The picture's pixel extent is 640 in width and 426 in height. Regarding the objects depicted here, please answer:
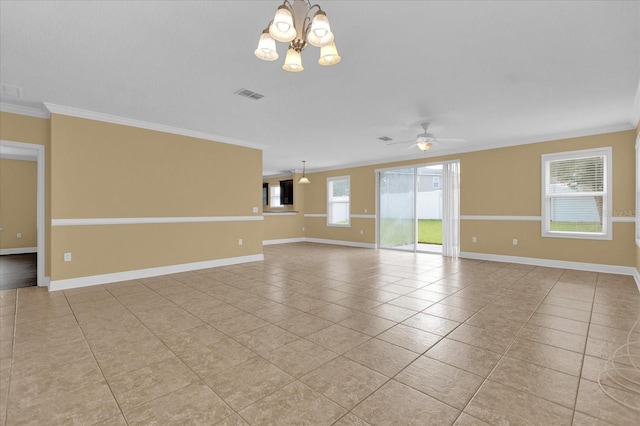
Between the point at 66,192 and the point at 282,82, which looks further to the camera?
the point at 66,192

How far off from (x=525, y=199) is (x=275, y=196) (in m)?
8.90

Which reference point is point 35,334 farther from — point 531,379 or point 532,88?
point 532,88

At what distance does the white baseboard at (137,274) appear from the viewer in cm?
425

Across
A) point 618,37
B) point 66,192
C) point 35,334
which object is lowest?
point 35,334

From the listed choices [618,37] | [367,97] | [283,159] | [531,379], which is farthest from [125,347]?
[283,159]

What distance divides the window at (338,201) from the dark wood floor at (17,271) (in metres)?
7.52

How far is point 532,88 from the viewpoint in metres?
3.58

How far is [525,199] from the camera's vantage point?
6.16m

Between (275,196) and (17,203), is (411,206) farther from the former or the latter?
(17,203)

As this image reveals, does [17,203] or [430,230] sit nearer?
[17,203]

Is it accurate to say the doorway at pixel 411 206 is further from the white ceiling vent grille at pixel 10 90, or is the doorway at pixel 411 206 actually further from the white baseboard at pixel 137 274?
the white ceiling vent grille at pixel 10 90

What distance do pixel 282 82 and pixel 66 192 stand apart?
359cm

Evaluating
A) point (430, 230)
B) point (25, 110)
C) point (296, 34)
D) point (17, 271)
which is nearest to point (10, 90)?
point (25, 110)

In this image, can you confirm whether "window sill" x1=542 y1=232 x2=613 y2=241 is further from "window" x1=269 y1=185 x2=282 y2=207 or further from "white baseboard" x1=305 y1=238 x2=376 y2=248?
"window" x1=269 y1=185 x2=282 y2=207
